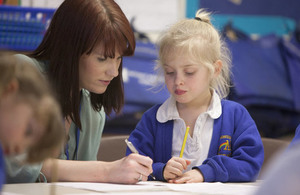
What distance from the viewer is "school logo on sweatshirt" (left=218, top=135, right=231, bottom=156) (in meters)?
1.39

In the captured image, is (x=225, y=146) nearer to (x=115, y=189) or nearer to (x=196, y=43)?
(x=196, y=43)

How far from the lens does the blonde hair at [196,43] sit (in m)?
1.49

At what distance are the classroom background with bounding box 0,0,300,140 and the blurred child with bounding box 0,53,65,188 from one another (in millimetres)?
3261

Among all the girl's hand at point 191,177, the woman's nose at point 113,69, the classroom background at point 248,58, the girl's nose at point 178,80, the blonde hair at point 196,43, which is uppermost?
the blonde hair at point 196,43

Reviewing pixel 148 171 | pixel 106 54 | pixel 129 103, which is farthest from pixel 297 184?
pixel 129 103

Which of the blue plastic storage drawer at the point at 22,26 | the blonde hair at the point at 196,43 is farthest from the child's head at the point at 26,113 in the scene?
the blue plastic storage drawer at the point at 22,26

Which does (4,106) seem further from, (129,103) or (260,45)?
(260,45)

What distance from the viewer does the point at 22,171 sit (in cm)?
118

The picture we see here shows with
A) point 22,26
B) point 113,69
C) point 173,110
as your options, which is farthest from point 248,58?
point 113,69

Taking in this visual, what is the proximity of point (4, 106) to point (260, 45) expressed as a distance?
152 inches

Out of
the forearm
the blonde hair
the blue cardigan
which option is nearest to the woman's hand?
the forearm

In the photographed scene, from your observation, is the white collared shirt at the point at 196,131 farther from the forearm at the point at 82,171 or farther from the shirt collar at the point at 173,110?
the forearm at the point at 82,171

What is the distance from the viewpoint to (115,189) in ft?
3.43

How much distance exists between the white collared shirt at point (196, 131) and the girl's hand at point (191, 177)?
0.39ft
